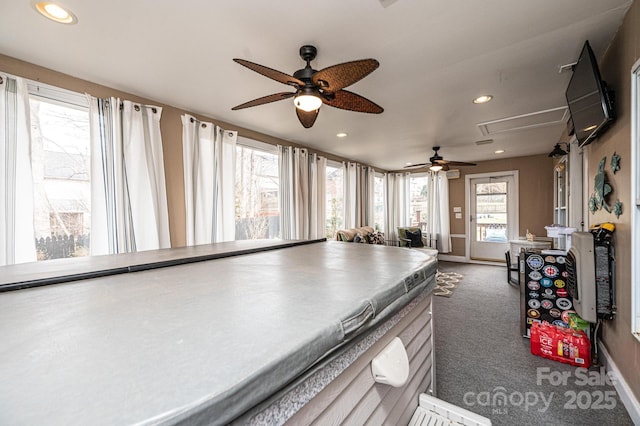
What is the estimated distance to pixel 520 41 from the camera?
1.77 m

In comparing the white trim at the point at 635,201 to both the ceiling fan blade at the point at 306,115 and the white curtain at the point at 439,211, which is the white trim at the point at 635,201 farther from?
the white curtain at the point at 439,211

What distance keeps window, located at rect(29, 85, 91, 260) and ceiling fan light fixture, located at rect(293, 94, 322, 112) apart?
78.1 inches

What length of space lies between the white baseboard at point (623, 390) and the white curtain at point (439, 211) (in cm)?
451

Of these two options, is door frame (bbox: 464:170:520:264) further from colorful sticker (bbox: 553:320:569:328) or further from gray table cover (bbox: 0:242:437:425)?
gray table cover (bbox: 0:242:437:425)

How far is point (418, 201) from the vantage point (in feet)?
23.3

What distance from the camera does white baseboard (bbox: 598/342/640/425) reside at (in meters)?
1.49

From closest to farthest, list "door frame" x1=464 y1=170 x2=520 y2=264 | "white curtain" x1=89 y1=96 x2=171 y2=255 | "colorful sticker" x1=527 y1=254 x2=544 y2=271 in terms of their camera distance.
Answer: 1. "white curtain" x1=89 y1=96 x2=171 y2=255
2. "colorful sticker" x1=527 y1=254 x2=544 y2=271
3. "door frame" x1=464 y1=170 x2=520 y2=264

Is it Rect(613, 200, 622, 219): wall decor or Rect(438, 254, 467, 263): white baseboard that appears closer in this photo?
Rect(613, 200, 622, 219): wall decor

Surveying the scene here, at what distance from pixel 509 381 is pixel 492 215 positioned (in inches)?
198

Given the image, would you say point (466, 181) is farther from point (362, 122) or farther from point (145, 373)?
point (145, 373)

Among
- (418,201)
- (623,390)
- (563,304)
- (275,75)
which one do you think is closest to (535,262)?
(563,304)

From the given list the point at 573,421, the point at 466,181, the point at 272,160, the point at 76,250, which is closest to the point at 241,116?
the point at 272,160

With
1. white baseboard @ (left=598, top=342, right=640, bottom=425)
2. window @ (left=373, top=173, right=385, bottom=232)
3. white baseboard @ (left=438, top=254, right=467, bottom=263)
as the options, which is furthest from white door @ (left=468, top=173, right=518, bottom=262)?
white baseboard @ (left=598, top=342, right=640, bottom=425)

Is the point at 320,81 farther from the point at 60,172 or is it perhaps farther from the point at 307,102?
the point at 60,172
